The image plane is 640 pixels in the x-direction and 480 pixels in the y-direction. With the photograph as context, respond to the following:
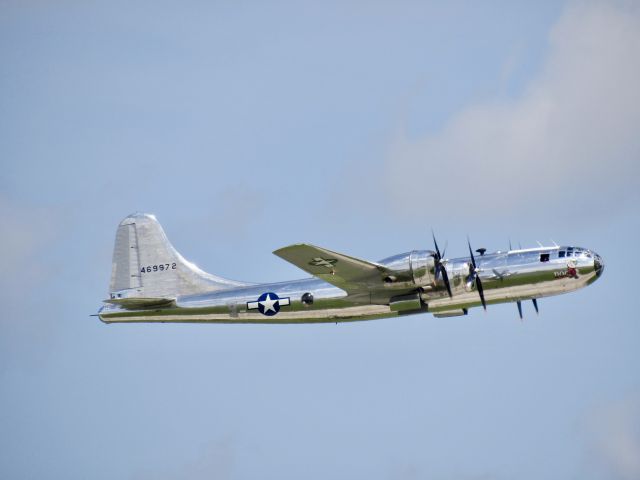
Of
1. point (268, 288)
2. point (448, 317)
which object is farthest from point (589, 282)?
point (268, 288)

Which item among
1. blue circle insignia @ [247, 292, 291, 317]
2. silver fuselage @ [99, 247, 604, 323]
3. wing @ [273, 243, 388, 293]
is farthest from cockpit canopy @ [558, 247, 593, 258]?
blue circle insignia @ [247, 292, 291, 317]

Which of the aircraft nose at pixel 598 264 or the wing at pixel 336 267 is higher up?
the wing at pixel 336 267

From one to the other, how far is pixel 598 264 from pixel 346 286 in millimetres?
10380

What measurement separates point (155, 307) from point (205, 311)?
2.37m

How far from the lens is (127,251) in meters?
49.8

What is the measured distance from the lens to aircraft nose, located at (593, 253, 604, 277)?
1687 inches

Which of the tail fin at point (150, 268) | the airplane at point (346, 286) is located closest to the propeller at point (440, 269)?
the airplane at point (346, 286)

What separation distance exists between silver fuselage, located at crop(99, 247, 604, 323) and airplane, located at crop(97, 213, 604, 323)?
0.04m

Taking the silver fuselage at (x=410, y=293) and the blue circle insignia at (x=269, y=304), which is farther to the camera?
the blue circle insignia at (x=269, y=304)

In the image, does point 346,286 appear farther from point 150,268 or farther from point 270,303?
point 150,268

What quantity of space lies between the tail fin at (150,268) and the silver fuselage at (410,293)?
1237mm

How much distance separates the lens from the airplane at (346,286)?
42719mm

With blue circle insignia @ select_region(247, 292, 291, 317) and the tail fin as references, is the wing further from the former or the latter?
the tail fin

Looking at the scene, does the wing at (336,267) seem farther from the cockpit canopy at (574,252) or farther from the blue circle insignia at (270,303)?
the cockpit canopy at (574,252)
